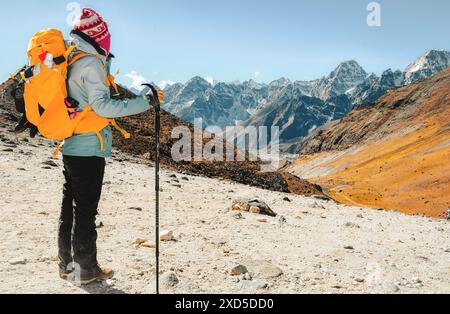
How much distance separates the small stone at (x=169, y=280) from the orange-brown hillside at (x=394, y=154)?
2025 inches

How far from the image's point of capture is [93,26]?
19.4 ft

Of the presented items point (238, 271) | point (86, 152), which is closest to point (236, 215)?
point (238, 271)

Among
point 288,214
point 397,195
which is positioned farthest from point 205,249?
point 397,195

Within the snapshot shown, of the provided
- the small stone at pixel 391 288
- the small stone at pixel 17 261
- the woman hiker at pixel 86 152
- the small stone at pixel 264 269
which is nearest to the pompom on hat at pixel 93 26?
the woman hiker at pixel 86 152

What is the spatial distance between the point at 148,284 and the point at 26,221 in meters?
4.88

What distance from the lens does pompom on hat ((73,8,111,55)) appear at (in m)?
5.86

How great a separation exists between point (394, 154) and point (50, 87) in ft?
374

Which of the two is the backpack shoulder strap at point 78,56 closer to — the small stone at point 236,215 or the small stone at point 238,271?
the small stone at point 238,271

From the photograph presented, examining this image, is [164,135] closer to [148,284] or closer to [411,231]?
[411,231]

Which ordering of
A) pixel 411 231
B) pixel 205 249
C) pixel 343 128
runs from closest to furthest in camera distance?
pixel 205 249
pixel 411 231
pixel 343 128

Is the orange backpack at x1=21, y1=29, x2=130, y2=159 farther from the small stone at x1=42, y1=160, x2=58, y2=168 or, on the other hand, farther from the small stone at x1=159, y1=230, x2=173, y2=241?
the small stone at x1=42, y1=160, x2=58, y2=168

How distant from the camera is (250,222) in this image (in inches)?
457

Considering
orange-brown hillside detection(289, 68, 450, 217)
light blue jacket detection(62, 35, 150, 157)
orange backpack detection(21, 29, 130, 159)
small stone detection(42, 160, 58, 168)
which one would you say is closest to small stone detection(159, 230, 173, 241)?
light blue jacket detection(62, 35, 150, 157)

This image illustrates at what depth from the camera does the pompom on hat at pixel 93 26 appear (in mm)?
5859
